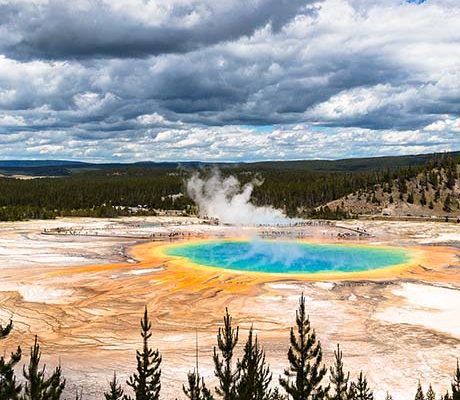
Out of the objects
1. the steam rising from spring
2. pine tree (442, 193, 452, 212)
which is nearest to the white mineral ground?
the steam rising from spring

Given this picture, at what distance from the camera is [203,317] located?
77.4 feet

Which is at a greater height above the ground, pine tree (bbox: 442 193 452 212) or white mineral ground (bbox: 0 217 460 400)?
pine tree (bbox: 442 193 452 212)

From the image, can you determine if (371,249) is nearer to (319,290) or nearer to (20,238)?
(319,290)

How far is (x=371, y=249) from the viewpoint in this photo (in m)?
47.7

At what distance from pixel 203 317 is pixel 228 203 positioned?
6682 cm

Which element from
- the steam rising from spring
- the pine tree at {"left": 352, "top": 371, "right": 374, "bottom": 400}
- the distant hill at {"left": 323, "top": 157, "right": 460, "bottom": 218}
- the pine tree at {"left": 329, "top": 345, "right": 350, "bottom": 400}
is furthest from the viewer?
the distant hill at {"left": 323, "top": 157, "right": 460, "bottom": 218}

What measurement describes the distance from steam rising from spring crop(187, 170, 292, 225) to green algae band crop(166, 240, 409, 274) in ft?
83.3

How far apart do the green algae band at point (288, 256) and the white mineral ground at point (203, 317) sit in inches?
181

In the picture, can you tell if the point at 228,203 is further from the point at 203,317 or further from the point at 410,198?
the point at 203,317

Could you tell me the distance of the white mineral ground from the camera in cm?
1748

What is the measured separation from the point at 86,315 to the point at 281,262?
1966 cm

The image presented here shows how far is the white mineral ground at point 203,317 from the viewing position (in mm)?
17484

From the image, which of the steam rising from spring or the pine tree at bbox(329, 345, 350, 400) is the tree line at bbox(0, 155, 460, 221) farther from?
the pine tree at bbox(329, 345, 350, 400)

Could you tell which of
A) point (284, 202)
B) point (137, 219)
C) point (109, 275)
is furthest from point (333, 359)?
point (284, 202)
